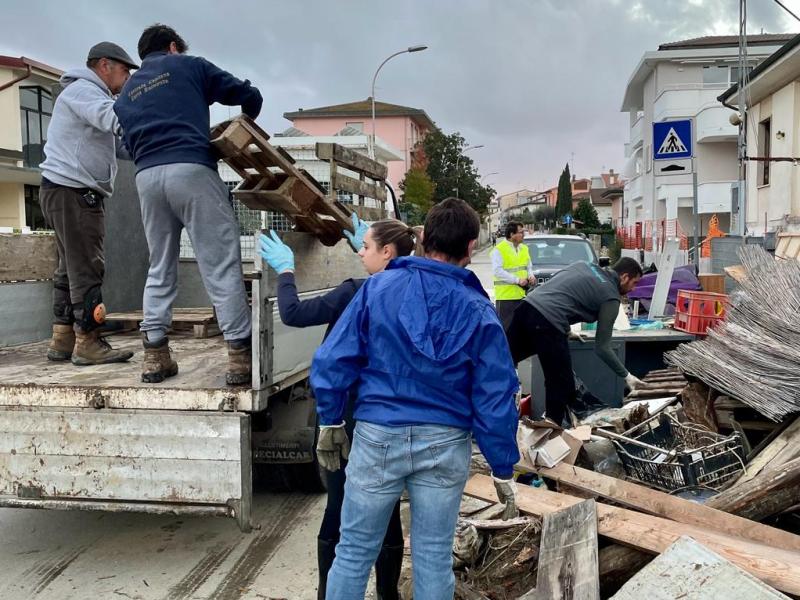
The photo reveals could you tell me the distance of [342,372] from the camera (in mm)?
2604

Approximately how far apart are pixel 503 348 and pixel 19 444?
253cm

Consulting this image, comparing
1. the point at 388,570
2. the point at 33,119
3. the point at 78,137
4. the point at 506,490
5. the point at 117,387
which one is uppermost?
the point at 33,119

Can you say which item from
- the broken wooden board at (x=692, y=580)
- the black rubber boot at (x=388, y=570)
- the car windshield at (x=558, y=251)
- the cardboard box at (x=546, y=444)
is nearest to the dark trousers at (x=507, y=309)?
the car windshield at (x=558, y=251)

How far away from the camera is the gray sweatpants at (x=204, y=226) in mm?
3787

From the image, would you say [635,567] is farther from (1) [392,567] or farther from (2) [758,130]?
(2) [758,130]

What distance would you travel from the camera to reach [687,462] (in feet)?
14.0

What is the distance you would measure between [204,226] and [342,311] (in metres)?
1.01

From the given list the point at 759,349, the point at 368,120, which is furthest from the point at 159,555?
the point at 368,120

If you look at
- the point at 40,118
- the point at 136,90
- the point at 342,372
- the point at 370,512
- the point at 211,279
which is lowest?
the point at 370,512

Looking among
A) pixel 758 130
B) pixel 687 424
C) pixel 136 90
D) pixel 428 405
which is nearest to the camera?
pixel 428 405

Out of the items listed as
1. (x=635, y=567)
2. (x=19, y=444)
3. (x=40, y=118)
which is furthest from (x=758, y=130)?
(x=40, y=118)

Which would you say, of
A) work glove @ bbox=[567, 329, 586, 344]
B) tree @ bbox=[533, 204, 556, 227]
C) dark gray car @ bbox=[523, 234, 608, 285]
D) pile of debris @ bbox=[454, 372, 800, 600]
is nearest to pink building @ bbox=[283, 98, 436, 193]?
tree @ bbox=[533, 204, 556, 227]

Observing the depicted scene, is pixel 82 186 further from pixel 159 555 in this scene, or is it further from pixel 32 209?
pixel 32 209

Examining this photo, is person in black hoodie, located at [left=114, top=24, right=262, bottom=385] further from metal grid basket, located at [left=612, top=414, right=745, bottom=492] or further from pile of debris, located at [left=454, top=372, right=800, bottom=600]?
metal grid basket, located at [left=612, top=414, right=745, bottom=492]
